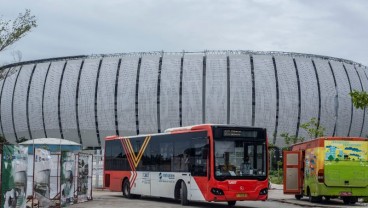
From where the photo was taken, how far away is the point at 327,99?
85.3 metres

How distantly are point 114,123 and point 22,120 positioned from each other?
16.1 meters

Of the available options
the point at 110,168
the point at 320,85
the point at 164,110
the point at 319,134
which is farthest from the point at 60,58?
the point at 110,168

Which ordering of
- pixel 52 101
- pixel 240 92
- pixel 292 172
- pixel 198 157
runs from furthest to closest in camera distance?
pixel 52 101, pixel 240 92, pixel 292 172, pixel 198 157

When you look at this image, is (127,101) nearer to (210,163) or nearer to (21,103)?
(21,103)

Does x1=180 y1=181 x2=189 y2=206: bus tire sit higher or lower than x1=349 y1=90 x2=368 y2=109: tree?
lower

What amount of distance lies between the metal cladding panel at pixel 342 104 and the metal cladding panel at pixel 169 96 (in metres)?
23.4

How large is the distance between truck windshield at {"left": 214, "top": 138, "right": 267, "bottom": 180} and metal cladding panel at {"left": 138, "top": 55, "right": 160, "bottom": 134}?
59.1 meters

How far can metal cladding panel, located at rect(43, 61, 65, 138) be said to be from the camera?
280 feet

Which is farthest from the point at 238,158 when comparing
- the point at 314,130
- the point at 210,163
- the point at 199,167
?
the point at 314,130

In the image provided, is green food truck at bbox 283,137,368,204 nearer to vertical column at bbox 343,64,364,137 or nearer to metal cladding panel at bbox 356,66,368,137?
vertical column at bbox 343,64,364,137

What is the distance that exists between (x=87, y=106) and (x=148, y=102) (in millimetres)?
9409

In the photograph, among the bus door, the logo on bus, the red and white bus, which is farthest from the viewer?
the logo on bus

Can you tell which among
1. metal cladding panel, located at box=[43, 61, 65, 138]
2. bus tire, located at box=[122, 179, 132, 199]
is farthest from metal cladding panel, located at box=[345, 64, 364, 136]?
bus tire, located at box=[122, 179, 132, 199]

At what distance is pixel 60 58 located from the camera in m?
90.8
